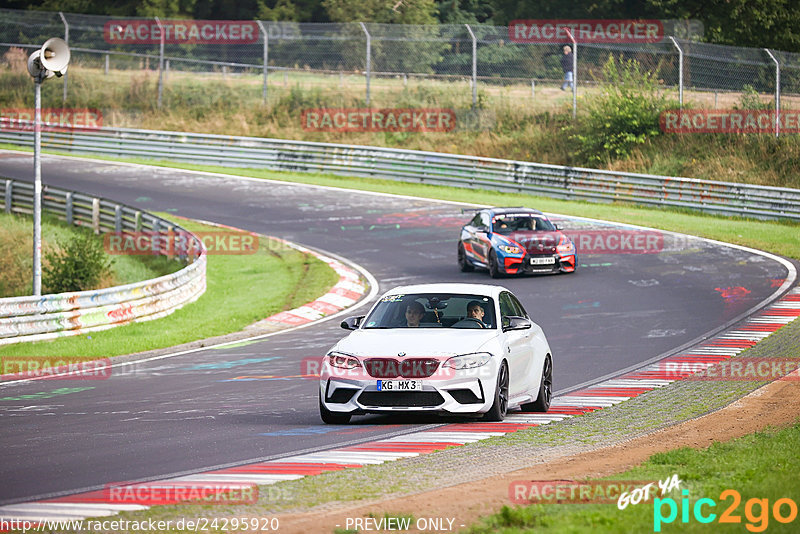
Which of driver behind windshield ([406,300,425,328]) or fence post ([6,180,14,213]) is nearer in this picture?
driver behind windshield ([406,300,425,328])

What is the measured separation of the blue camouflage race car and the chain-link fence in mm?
13922

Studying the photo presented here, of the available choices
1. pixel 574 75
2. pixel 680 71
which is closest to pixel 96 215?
pixel 574 75

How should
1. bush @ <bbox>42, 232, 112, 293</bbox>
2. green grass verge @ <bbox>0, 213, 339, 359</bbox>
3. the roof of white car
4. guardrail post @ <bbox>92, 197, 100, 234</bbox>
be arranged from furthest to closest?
guardrail post @ <bbox>92, 197, 100, 234</bbox> < bush @ <bbox>42, 232, 112, 293</bbox> < green grass verge @ <bbox>0, 213, 339, 359</bbox> < the roof of white car

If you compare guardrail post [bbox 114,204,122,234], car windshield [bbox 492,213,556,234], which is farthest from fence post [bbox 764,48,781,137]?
guardrail post [bbox 114,204,122,234]

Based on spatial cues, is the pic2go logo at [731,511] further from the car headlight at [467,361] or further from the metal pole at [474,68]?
the metal pole at [474,68]

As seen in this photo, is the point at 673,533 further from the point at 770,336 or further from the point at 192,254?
the point at 192,254

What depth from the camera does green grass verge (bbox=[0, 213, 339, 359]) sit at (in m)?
18.8

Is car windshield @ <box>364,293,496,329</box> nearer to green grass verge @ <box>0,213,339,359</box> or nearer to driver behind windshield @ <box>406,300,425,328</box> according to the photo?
driver behind windshield @ <box>406,300,425,328</box>

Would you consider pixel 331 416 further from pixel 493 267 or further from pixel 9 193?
pixel 9 193

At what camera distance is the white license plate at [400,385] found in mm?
11086

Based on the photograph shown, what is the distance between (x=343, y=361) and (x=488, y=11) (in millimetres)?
61337

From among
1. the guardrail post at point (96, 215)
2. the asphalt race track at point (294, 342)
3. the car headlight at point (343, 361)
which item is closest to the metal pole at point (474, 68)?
the asphalt race track at point (294, 342)

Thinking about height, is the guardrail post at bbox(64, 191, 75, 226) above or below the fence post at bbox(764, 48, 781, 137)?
below

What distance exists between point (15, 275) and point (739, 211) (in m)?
19.9
